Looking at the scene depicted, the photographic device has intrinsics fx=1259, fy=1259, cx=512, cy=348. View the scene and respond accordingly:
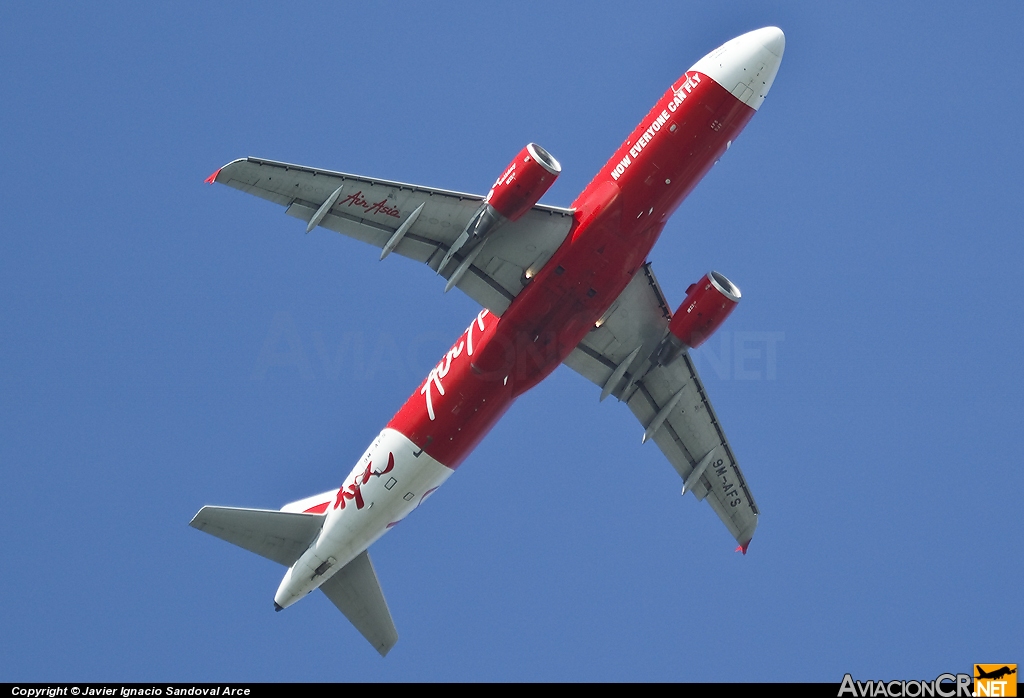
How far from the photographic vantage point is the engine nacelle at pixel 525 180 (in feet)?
140

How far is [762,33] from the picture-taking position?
43750 millimetres

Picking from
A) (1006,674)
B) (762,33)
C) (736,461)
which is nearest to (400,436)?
(736,461)

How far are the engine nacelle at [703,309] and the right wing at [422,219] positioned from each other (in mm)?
5866

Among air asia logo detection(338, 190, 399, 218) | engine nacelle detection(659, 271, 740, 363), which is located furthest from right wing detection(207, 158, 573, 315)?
engine nacelle detection(659, 271, 740, 363)

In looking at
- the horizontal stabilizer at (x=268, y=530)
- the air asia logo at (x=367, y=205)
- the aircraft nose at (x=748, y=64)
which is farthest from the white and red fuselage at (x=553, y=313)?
the air asia logo at (x=367, y=205)

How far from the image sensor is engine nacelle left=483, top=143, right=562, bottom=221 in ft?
140

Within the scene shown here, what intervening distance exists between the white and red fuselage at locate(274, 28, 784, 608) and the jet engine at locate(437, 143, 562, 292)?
206 centimetres

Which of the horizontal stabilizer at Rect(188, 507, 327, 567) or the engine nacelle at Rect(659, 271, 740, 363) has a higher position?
the engine nacelle at Rect(659, 271, 740, 363)

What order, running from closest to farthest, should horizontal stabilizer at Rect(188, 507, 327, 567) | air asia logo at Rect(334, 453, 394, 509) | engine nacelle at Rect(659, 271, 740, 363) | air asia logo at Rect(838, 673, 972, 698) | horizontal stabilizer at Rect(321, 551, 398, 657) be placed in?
air asia logo at Rect(838, 673, 972, 698) → engine nacelle at Rect(659, 271, 740, 363) → air asia logo at Rect(334, 453, 394, 509) → horizontal stabilizer at Rect(188, 507, 327, 567) → horizontal stabilizer at Rect(321, 551, 398, 657)

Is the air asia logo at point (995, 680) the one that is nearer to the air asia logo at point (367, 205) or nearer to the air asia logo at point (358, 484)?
the air asia logo at point (358, 484)

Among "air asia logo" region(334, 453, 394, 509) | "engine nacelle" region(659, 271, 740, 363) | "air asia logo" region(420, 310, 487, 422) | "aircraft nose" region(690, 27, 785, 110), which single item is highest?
"aircraft nose" region(690, 27, 785, 110)

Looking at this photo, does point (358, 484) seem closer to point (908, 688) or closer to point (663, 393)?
point (663, 393)

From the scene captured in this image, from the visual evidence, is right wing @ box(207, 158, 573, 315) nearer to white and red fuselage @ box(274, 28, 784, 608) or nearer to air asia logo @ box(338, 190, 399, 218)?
air asia logo @ box(338, 190, 399, 218)

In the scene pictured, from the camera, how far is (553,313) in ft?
150
